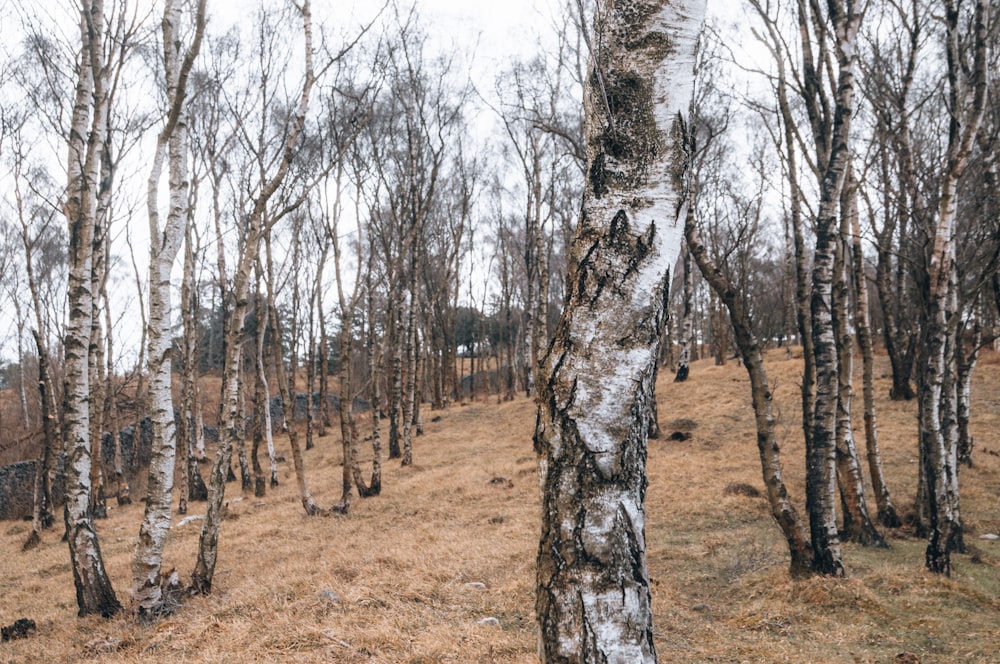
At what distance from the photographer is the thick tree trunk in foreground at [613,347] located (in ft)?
5.07

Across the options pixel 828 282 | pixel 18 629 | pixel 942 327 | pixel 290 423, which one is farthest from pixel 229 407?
pixel 942 327

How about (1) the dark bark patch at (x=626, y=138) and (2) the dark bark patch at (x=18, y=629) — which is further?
(2) the dark bark patch at (x=18, y=629)

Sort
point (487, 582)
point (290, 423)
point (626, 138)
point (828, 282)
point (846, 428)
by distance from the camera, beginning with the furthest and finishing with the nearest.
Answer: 1. point (290, 423)
2. point (846, 428)
3. point (487, 582)
4. point (828, 282)
5. point (626, 138)

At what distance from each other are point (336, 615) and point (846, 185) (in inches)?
297

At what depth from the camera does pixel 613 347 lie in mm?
1645

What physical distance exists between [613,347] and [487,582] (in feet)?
18.2

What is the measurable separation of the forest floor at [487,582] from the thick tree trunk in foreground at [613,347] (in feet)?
10.3

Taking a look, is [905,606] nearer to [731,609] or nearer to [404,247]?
[731,609]

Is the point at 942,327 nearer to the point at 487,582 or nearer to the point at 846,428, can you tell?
the point at 846,428

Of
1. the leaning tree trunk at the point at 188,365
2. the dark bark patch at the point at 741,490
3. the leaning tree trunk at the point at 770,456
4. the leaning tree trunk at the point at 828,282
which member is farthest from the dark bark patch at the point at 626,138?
the leaning tree trunk at the point at 188,365

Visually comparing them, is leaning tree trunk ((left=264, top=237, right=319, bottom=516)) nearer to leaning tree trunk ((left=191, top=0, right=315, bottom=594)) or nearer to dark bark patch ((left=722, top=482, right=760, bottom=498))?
leaning tree trunk ((left=191, top=0, right=315, bottom=594))

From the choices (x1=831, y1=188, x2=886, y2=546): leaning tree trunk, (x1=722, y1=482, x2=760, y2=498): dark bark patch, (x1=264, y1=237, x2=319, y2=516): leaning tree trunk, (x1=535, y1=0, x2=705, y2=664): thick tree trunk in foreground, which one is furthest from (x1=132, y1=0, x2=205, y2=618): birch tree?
(x1=722, y1=482, x2=760, y2=498): dark bark patch

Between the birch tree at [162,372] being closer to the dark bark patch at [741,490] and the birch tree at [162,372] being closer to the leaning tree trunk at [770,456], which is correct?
the leaning tree trunk at [770,456]

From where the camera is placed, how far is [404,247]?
1314 centimetres
